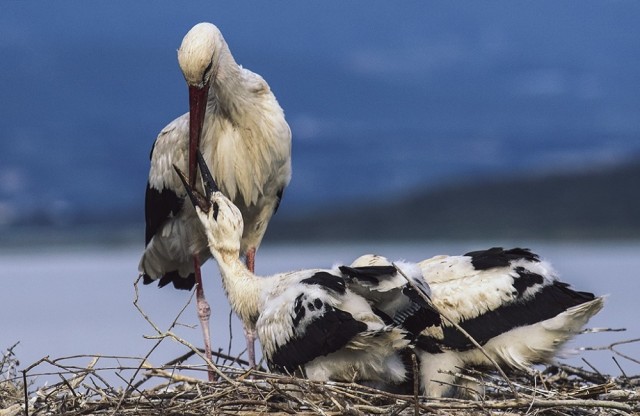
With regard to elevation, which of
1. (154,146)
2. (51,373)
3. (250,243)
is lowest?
(51,373)

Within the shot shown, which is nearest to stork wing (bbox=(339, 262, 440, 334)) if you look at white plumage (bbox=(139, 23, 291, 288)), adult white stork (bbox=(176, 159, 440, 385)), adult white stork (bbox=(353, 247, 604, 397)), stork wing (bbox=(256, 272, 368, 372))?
adult white stork (bbox=(176, 159, 440, 385))

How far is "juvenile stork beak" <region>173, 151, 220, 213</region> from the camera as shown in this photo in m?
8.41

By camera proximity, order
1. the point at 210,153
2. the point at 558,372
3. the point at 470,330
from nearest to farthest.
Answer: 1. the point at 470,330
2. the point at 558,372
3. the point at 210,153

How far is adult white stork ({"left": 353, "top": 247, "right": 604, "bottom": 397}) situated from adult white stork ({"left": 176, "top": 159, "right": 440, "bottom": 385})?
0.24 metres

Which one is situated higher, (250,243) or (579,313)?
(250,243)

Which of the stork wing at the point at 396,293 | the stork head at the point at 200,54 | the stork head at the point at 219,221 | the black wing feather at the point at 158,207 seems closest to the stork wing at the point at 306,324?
the stork wing at the point at 396,293

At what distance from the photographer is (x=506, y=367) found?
7.82 meters

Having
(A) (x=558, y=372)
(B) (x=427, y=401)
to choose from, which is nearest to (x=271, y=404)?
(B) (x=427, y=401)

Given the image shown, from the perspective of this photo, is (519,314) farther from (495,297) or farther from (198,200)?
(198,200)

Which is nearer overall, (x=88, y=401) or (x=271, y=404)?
(x=271, y=404)

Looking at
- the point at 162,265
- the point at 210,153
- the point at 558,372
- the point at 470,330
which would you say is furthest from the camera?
the point at 162,265

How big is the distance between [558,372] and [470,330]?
121cm

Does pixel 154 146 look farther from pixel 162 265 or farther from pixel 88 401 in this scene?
pixel 88 401

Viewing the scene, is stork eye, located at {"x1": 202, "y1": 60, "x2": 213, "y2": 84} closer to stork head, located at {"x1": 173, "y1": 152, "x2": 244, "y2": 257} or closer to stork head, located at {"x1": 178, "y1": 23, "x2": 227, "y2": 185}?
stork head, located at {"x1": 178, "y1": 23, "x2": 227, "y2": 185}
